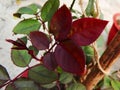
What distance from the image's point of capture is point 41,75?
0.51 m

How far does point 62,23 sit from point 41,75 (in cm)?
17

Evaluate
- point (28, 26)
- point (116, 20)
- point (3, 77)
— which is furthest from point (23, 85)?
point (116, 20)

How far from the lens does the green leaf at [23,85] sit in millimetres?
472

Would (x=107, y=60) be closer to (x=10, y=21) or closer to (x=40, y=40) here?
(x=40, y=40)

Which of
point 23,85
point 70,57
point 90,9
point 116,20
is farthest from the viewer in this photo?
point 116,20

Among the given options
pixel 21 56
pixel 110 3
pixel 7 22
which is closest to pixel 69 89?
pixel 21 56

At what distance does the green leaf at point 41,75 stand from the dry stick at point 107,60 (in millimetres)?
128

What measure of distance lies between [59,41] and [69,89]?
191mm

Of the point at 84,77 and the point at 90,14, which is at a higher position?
the point at 90,14

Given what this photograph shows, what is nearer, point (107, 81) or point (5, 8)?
point (107, 81)

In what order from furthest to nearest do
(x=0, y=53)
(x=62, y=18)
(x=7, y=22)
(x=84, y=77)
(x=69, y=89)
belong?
(x=7, y=22), (x=0, y=53), (x=84, y=77), (x=69, y=89), (x=62, y=18)

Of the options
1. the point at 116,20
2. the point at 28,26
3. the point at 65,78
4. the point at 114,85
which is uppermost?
the point at 28,26

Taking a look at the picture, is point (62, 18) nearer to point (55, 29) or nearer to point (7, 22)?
point (55, 29)

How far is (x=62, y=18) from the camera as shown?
1.22ft
